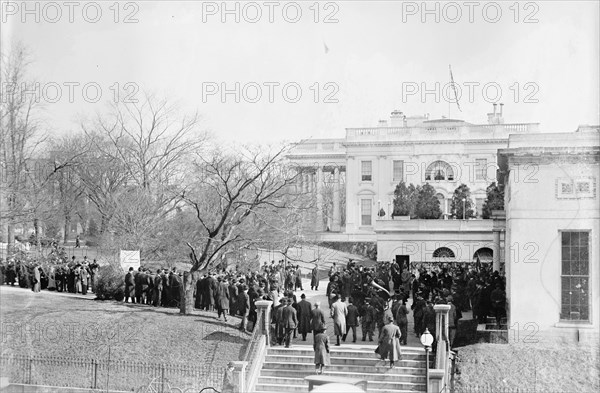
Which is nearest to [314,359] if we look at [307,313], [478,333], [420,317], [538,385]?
[307,313]

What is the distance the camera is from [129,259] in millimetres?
13289

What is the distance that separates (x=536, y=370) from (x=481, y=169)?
9.05 feet

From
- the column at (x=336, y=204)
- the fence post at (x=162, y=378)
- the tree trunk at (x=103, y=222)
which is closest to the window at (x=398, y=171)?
the column at (x=336, y=204)

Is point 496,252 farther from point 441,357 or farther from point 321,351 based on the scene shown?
point 321,351

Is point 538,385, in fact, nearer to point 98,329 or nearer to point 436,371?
point 436,371

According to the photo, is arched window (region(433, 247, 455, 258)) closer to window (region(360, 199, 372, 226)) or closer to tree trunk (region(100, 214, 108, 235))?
window (region(360, 199, 372, 226))

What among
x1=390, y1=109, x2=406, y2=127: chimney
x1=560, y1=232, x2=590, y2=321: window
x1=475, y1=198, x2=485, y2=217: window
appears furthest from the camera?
x1=475, y1=198, x2=485, y2=217: window

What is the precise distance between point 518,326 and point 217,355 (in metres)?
3.86

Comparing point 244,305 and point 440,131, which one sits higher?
point 440,131

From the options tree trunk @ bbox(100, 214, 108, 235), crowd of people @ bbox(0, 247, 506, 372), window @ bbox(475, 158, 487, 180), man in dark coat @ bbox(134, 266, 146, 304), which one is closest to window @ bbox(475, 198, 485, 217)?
window @ bbox(475, 158, 487, 180)

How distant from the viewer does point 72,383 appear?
1077 centimetres

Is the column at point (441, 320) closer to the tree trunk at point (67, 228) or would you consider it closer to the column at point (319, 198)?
the column at point (319, 198)

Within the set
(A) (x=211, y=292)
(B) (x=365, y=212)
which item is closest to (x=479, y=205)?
(B) (x=365, y=212)

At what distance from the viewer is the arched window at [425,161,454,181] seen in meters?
11.0
